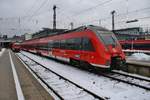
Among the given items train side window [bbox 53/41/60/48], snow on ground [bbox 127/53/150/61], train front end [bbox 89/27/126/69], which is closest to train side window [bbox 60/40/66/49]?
train side window [bbox 53/41/60/48]

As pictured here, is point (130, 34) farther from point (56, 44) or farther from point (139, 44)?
point (56, 44)

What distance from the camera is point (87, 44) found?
16.1m

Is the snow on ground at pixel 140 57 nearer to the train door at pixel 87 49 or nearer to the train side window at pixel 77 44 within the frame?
the train side window at pixel 77 44

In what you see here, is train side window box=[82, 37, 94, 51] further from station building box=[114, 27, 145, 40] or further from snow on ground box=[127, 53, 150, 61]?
station building box=[114, 27, 145, 40]

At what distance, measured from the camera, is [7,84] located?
12.3 m

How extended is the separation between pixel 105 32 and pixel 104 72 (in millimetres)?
2566

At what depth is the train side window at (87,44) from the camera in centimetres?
1563

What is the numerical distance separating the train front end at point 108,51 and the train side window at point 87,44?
2.10ft

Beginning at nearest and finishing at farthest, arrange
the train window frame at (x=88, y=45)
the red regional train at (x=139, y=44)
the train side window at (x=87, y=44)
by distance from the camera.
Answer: the train window frame at (x=88, y=45)
the train side window at (x=87, y=44)
the red regional train at (x=139, y=44)

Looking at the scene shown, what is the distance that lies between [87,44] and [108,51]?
6.01 ft

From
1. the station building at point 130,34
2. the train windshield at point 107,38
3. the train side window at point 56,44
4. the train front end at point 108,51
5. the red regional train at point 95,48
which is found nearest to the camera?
the train front end at point 108,51

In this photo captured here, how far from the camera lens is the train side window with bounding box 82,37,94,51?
1563 centimetres

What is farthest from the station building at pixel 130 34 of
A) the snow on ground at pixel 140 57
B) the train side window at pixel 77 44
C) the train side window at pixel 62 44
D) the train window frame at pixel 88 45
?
the train window frame at pixel 88 45

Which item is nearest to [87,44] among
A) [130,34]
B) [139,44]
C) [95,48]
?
[95,48]
